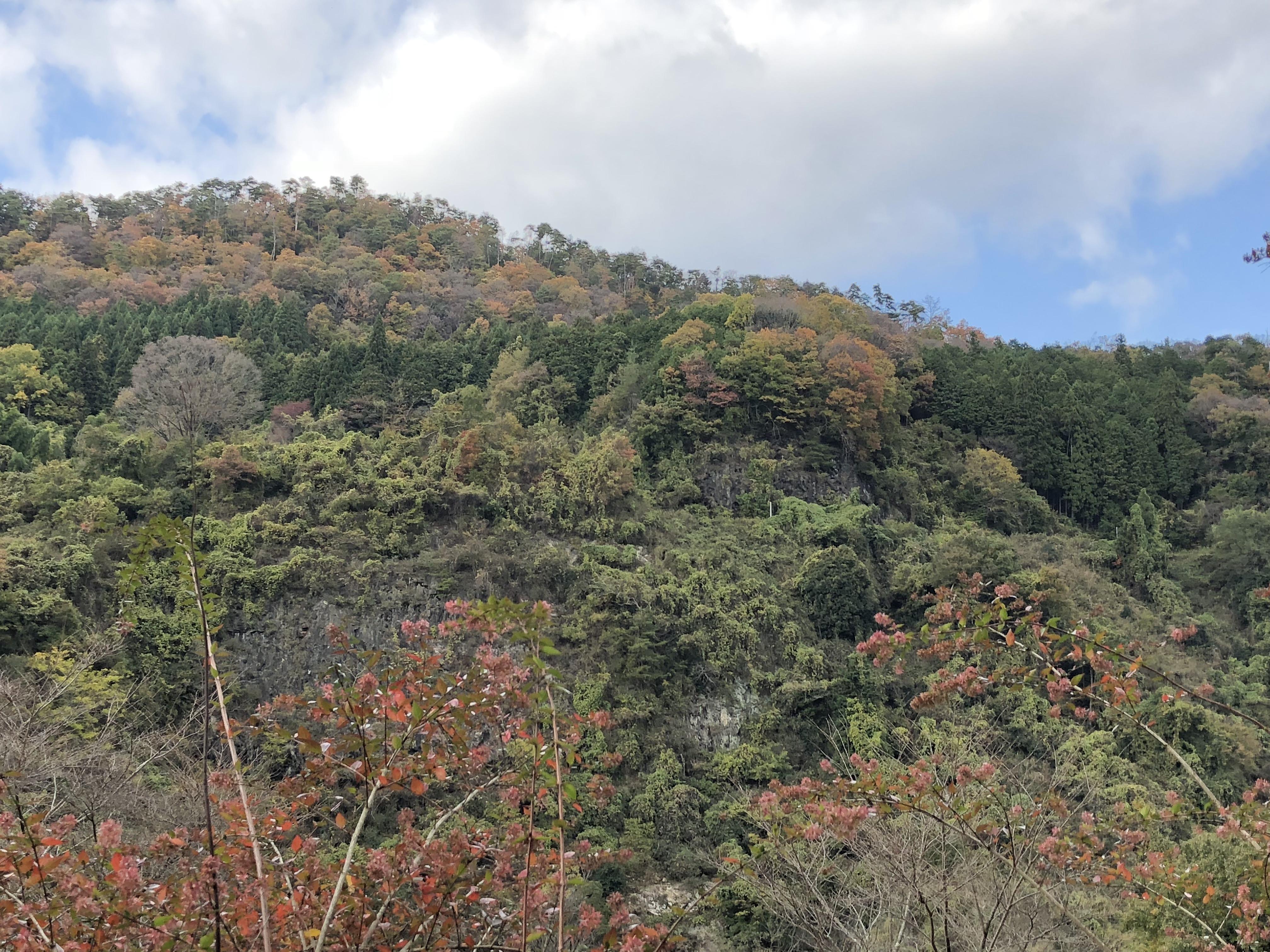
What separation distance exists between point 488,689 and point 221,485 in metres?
19.7

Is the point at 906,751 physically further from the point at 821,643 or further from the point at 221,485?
the point at 221,485

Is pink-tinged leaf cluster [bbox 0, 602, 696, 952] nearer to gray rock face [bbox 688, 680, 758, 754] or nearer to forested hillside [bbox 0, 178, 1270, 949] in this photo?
forested hillside [bbox 0, 178, 1270, 949]

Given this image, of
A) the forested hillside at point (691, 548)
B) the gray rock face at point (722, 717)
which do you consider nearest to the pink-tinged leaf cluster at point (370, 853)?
the forested hillside at point (691, 548)

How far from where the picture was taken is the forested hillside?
11.1 metres

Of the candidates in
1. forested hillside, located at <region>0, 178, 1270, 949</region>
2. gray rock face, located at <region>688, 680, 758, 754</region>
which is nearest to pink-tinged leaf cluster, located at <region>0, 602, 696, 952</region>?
forested hillside, located at <region>0, 178, 1270, 949</region>

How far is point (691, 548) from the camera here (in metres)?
21.2

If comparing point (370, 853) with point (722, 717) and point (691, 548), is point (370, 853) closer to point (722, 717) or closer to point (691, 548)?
point (722, 717)

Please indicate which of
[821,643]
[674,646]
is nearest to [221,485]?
[674,646]

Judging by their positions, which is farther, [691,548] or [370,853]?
[691,548]

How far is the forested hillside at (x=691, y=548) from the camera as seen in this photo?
1106 centimetres

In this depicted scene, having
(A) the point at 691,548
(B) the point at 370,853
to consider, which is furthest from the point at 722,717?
(B) the point at 370,853

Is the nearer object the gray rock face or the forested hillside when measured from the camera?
the forested hillside

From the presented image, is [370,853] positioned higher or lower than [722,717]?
higher

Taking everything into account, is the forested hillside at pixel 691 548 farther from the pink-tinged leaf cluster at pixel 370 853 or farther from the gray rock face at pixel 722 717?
the pink-tinged leaf cluster at pixel 370 853
